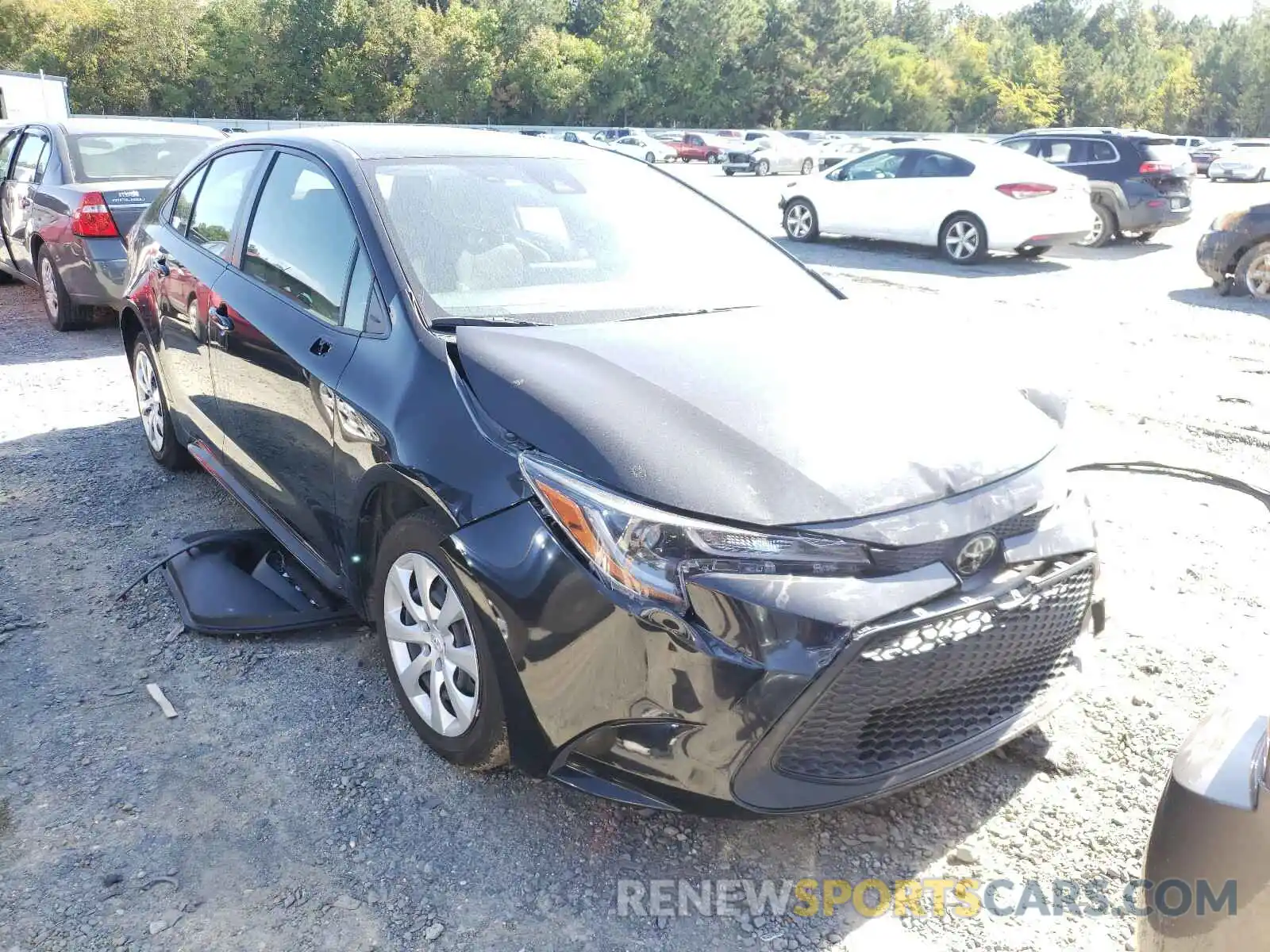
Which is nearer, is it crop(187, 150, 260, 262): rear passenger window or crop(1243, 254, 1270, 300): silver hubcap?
crop(187, 150, 260, 262): rear passenger window

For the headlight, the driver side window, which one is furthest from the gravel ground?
the driver side window

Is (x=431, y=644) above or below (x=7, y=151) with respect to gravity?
below

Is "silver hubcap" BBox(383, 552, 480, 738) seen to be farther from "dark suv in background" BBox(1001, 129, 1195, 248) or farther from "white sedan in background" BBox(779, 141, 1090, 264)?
"dark suv in background" BBox(1001, 129, 1195, 248)

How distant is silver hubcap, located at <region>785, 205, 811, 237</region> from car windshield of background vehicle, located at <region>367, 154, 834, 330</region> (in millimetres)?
11687

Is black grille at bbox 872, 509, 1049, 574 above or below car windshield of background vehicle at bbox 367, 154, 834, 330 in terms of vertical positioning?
below

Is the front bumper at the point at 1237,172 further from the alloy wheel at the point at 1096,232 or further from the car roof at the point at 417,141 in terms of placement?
the car roof at the point at 417,141

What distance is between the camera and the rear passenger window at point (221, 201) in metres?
4.07

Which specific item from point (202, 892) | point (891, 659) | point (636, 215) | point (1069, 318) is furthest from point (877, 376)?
point (1069, 318)

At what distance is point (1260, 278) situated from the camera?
408 inches

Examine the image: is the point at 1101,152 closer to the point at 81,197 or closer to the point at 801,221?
the point at 801,221

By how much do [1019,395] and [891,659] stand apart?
1157 millimetres

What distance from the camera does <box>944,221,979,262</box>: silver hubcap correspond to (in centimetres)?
1273

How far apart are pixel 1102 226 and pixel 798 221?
4218mm

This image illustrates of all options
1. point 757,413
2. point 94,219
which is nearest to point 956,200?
point 94,219
